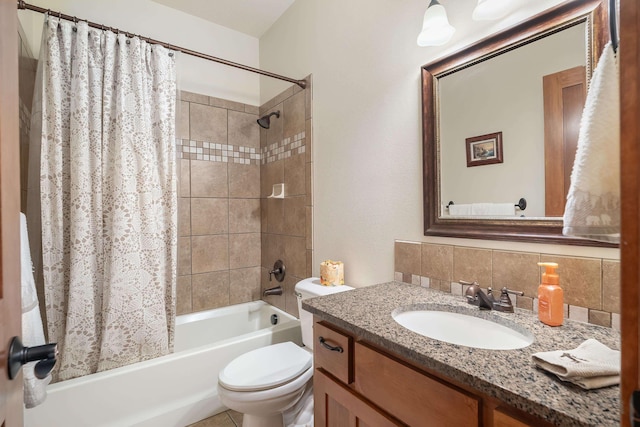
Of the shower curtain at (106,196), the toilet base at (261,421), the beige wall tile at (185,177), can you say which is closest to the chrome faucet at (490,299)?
the toilet base at (261,421)

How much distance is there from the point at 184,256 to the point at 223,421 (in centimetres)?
117

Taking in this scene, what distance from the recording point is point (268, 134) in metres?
2.63

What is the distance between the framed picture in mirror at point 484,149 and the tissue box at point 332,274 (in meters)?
0.87

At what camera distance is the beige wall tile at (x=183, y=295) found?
2.33m

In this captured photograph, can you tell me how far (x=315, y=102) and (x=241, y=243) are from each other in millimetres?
1352

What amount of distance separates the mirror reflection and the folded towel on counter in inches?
18.8

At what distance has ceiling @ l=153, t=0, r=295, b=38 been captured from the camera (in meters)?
2.25

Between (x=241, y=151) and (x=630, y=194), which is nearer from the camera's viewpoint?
(x=630, y=194)

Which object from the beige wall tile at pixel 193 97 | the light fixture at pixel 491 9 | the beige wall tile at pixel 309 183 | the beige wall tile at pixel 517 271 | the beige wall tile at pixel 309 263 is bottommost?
the beige wall tile at pixel 309 263

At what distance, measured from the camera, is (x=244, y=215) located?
2.67m

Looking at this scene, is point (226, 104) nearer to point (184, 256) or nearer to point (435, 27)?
point (184, 256)

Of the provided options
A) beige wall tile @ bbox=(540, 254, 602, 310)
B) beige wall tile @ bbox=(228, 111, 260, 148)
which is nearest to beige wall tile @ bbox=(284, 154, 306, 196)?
beige wall tile @ bbox=(228, 111, 260, 148)

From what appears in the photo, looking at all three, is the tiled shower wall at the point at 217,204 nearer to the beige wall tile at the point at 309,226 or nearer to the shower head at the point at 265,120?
the shower head at the point at 265,120

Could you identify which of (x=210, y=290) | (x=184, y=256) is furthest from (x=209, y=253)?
(x=210, y=290)
